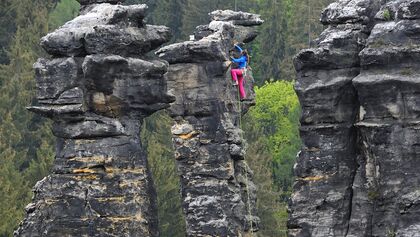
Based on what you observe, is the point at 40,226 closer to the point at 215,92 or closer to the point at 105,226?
the point at 105,226

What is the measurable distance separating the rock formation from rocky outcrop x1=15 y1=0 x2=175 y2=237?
5706 millimetres

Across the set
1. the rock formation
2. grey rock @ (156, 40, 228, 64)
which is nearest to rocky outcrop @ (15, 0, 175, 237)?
the rock formation

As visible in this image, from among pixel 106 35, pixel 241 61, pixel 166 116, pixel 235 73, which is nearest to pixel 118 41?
pixel 106 35

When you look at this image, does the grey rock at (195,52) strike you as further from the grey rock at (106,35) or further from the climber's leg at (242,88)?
the grey rock at (106,35)

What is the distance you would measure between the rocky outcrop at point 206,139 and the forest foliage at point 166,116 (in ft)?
52.8

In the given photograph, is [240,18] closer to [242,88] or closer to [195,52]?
[242,88]

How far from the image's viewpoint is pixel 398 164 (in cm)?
4072

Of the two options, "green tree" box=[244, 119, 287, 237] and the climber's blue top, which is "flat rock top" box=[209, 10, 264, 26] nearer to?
the climber's blue top

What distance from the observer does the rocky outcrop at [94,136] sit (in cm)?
3794

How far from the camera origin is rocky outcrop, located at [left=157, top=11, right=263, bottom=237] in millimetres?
52562

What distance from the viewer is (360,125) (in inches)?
1645

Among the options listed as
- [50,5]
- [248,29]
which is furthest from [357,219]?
[50,5]

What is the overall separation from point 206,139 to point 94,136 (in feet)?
49.7

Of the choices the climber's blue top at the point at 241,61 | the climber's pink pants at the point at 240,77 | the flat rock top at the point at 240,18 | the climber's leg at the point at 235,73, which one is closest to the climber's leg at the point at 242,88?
the climber's pink pants at the point at 240,77
